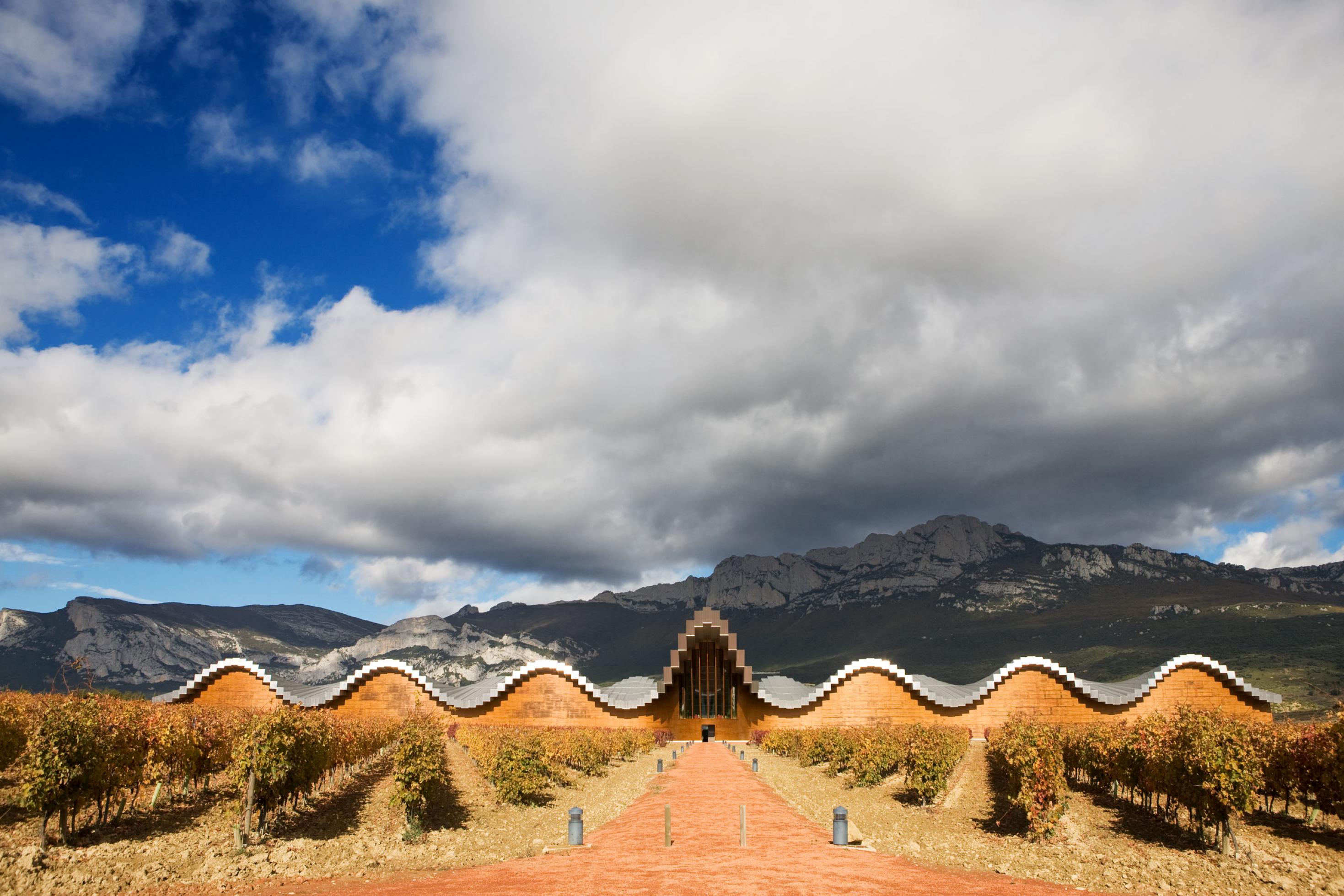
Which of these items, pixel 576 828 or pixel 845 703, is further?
pixel 845 703

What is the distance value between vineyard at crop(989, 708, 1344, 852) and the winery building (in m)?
20.2

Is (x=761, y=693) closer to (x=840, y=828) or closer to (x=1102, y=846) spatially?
(x=840, y=828)

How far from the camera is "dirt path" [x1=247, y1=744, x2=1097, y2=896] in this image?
14492mm

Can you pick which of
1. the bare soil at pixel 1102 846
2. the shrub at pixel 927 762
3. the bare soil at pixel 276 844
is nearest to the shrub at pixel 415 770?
the bare soil at pixel 276 844

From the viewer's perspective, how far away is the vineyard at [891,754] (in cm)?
2320

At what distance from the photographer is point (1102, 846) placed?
1775cm

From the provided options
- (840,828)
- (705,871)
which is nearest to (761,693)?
(840,828)

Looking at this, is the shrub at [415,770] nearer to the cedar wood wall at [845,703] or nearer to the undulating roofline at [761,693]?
the cedar wood wall at [845,703]

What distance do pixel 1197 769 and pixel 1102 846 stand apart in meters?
2.98

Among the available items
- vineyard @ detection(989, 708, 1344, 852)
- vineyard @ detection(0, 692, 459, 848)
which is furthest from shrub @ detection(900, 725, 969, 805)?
vineyard @ detection(0, 692, 459, 848)

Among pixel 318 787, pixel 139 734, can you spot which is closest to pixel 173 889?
pixel 139 734

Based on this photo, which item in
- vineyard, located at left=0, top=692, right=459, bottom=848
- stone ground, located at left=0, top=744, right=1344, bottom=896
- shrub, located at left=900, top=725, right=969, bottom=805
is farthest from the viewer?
shrub, located at left=900, top=725, right=969, bottom=805

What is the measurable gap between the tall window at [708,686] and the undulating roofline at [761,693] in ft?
17.9

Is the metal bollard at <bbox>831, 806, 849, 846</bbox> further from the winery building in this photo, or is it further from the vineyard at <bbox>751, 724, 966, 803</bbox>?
the winery building
